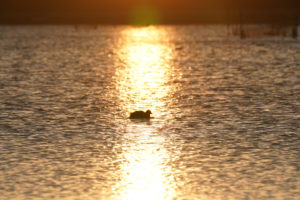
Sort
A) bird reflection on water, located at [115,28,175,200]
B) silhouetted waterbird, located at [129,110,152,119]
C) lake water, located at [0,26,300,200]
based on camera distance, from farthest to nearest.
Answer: silhouetted waterbird, located at [129,110,152,119] → lake water, located at [0,26,300,200] → bird reflection on water, located at [115,28,175,200]

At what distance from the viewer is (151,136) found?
44.9 feet

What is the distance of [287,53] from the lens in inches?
1515

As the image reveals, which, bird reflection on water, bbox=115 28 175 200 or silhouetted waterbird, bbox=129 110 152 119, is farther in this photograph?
silhouetted waterbird, bbox=129 110 152 119

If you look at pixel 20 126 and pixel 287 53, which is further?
pixel 287 53

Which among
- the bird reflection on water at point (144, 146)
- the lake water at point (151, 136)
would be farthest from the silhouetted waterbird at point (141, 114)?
the lake water at point (151, 136)

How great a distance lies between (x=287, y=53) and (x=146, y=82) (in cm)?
1642

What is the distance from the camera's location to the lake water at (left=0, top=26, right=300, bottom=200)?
9.85 m

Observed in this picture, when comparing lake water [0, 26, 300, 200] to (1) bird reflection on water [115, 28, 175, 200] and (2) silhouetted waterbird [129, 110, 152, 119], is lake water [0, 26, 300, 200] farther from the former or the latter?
(2) silhouetted waterbird [129, 110, 152, 119]

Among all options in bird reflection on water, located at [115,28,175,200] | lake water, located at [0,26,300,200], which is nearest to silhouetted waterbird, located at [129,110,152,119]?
bird reflection on water, located at [115,28,175,200]

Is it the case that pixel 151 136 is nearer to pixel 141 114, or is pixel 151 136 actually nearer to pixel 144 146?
pixel 144 146

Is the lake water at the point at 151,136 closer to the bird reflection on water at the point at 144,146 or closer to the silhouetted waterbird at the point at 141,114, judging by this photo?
the bird reflection on water at the point at 144,146

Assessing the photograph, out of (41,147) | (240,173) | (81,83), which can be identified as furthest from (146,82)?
(240,173)

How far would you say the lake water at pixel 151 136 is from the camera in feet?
32.3

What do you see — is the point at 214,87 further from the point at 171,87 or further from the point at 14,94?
the point at 14,94
